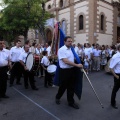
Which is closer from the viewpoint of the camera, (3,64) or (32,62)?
(3,64)

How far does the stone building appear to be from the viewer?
22.6 meters

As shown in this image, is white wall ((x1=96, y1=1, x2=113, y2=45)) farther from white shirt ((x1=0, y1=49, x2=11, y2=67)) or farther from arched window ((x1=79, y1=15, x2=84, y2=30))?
white shirt ((x1=0, y1=49, x2=11, y2=67))

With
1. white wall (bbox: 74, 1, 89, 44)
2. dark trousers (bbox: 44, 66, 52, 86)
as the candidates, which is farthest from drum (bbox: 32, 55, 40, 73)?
white wall (bbox: 74, 1, 89, 44)

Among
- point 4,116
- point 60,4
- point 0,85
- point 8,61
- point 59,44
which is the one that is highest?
point 60,4

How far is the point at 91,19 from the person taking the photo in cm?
2247

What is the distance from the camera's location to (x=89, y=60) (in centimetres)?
1358

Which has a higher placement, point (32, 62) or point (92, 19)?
point (92, 19)

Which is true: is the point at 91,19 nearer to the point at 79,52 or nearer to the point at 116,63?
the point at 79,52

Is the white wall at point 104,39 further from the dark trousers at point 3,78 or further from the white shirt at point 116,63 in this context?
the white shirt at point 116,63

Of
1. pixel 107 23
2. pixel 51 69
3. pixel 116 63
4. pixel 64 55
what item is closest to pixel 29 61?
pixel 51 69

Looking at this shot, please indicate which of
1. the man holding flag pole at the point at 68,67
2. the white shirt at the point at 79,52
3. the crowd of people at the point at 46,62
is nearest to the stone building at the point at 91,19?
the crowd of people at the point at 46,62

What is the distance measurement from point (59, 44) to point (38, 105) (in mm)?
3274

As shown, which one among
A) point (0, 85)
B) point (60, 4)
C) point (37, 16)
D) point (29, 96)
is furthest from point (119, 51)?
point (60, 4)

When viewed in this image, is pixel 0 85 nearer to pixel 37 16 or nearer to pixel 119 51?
pixel 119 51
